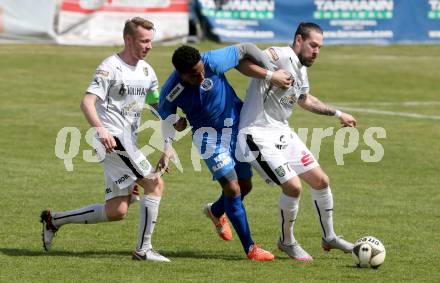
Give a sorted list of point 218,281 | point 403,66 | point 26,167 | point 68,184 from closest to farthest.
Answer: point 218,281, point 68,184, point 26,167, point 403,66

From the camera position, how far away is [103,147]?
35.2 feet

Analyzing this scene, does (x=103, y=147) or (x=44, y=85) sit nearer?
(x=103, y=147)

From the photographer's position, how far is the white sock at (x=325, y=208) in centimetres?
1130

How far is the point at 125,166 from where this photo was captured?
10.9 m

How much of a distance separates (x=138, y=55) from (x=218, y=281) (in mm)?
2409

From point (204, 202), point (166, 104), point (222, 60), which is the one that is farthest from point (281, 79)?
point (204, 202)

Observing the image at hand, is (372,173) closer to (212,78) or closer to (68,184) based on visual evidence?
(68,184)

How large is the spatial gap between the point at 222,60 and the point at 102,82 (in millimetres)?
1216

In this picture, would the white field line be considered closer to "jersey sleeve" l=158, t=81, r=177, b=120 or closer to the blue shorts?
the blue shorts

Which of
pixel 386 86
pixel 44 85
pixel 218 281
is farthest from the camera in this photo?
pixel 386 86

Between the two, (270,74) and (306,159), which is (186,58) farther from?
(306,159)

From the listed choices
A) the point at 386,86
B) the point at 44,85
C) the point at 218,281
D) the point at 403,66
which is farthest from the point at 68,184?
the point at 403,66

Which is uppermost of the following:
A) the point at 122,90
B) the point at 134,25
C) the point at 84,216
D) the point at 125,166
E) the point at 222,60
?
the point at 134,25

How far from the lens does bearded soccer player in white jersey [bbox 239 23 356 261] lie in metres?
11.0
